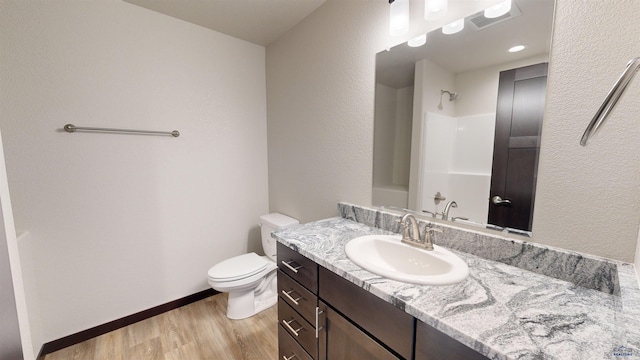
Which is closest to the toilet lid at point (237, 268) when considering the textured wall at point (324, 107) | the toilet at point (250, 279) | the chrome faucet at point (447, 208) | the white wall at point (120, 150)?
the toilet at point (250, 279)

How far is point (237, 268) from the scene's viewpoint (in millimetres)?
1807

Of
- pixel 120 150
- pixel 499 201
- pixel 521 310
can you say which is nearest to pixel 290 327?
pixel 521 310

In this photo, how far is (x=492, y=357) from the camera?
0.50 metres

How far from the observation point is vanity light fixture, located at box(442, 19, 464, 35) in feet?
3.41

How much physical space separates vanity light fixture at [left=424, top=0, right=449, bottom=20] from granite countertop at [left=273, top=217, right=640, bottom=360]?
1061 millimetres

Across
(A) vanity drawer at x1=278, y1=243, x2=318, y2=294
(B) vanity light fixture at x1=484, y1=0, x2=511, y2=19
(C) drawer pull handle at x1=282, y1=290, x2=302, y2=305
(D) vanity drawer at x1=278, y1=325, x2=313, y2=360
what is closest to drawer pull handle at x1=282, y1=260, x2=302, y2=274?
(A) vanity drawer at x1=278, y1=243, x2=318, y2=294

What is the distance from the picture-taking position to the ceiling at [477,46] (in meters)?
0.85

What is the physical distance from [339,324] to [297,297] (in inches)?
11.2

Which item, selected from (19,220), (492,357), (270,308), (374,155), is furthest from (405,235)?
(19,220)

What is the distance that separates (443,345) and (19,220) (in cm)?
225

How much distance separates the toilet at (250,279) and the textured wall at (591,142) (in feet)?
4.38

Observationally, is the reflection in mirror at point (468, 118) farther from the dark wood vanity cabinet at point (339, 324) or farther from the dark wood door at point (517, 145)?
the dark wood vanity cabinet at point (339, 324)

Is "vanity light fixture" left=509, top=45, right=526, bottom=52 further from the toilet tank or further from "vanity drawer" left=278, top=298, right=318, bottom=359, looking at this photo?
the toilet tank

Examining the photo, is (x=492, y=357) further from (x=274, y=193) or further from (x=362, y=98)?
(x=274, y=193)
